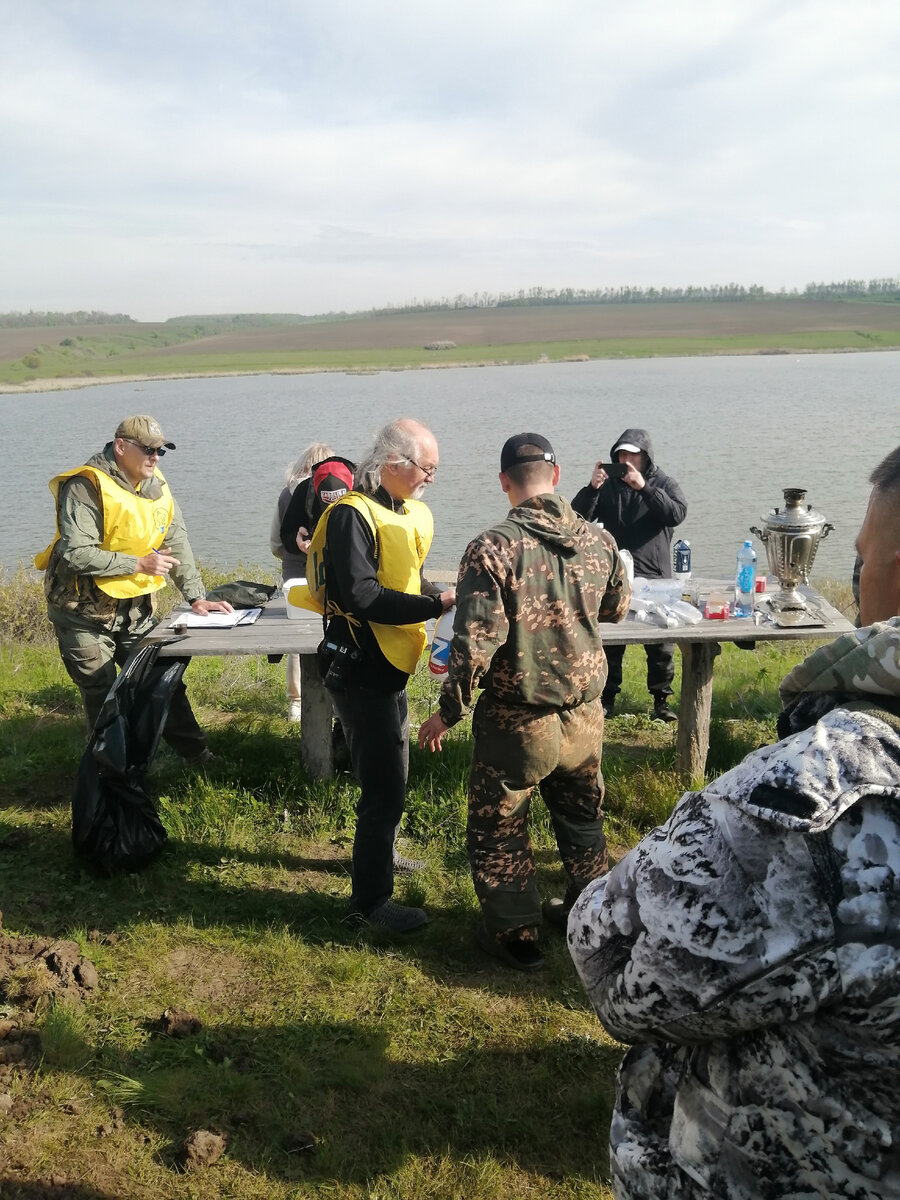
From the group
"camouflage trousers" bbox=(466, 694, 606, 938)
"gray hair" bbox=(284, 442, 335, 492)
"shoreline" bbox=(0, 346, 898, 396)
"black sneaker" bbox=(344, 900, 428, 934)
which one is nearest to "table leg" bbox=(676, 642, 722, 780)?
"camouflage trousers" bbox=(466, 694, 606, 938)

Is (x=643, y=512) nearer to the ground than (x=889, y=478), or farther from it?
nearer to the ground

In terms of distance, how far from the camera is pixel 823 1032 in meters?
1.16

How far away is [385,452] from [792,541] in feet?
7.54

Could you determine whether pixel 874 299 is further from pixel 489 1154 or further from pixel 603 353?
pixel 489 1154

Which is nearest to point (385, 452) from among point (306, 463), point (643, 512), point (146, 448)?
point (146, 448)

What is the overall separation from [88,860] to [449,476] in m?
17.3

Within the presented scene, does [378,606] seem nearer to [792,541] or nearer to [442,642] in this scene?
[442,642]

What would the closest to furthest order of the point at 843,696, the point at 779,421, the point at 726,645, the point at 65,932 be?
the point at 843,696 < the point at 65,932 < the point at 726,645 < the point at 779,421

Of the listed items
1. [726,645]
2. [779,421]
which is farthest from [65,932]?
[779,421]

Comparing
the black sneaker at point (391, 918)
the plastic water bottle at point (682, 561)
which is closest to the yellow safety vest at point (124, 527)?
the black sneaker at point (391, 918)

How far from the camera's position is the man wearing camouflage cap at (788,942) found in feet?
3.64

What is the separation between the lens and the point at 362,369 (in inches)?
2744

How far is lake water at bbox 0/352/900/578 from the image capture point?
54.7ft

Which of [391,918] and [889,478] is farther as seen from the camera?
[391,918]
